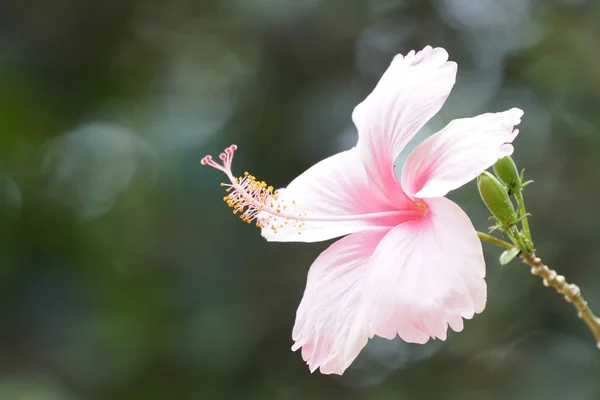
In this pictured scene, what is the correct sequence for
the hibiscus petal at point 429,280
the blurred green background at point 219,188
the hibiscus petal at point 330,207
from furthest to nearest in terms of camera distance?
1. the blurred green background at point 219,188
2. the hibiscus petal at point 330,207
3. the hibiscus petal at point 429,280

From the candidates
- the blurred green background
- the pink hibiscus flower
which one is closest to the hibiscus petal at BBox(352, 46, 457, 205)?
the pink hibiscus flower

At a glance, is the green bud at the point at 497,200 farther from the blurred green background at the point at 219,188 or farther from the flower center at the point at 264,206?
the blurred green background at the point at 219,188

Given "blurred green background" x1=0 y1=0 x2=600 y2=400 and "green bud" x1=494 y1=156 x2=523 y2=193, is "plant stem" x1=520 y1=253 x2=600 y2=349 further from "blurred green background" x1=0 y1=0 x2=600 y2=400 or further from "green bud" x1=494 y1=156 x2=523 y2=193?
"blurred green background" x1=0 y1=0 x2=600 y2=400

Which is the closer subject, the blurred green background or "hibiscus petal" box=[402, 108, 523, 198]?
"hibiscus petal" box=[402, 108, 523, 198]

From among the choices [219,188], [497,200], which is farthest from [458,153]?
[219,188]

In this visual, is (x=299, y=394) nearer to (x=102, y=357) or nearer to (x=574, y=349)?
(x=102, y=357)

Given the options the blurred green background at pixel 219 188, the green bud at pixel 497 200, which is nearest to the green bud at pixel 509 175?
the green bud at pixel 497 200
